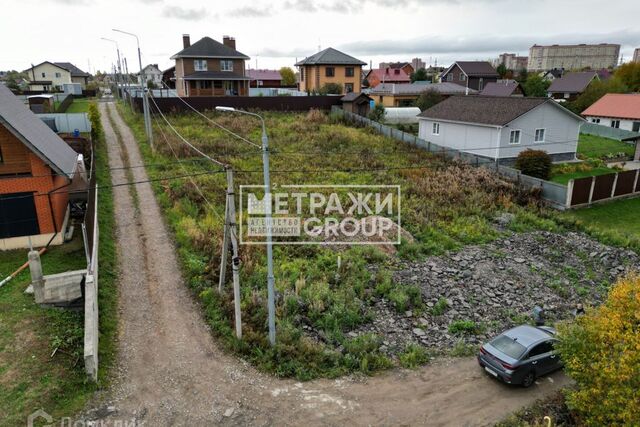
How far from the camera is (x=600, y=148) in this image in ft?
138

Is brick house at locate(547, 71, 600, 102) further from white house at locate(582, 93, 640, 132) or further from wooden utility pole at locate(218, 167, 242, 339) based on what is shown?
wooden utility pole at locate(218, 167, 242, 339)

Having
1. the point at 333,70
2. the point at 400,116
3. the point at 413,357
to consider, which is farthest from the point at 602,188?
the point at 333,70

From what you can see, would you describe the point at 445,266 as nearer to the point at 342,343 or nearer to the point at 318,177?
the point at 342,343

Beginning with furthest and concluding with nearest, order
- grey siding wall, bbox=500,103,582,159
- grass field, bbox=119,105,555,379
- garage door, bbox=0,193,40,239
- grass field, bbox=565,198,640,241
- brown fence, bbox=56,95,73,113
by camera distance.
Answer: brown fence, bbox=56,95,73,113
grey siding wall, bbox=500,103,582,159
grass field, bbox=565,198,640,241
garage door, bbox=0,193,40,239
grass field, bbox=119,105,555,379

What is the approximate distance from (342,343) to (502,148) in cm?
2579

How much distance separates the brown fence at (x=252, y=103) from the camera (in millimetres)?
44531

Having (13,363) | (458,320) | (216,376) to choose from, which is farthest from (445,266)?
(13,363)

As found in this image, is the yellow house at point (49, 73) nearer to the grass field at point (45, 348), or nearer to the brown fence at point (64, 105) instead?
the brown fence at point (64, 105)

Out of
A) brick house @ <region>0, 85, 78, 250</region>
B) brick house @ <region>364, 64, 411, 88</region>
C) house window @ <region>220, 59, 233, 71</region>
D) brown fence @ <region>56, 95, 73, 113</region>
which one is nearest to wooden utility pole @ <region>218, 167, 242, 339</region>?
brick house @ <region>0, 85, 78, 250</region>

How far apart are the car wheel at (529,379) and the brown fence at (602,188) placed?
17275 mm

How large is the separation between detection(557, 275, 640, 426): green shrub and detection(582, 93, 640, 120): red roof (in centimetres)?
4848

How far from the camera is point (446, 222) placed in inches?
897

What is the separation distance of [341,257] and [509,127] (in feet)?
71.4

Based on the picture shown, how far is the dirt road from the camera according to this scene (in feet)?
34.9
